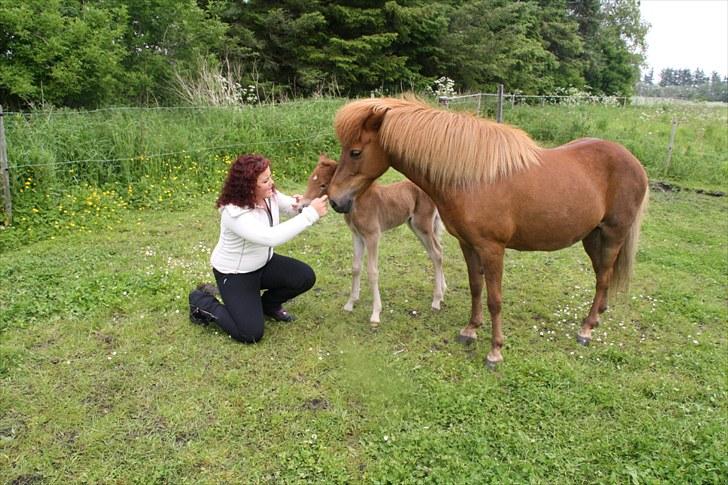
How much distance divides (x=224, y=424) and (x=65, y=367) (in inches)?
56.5

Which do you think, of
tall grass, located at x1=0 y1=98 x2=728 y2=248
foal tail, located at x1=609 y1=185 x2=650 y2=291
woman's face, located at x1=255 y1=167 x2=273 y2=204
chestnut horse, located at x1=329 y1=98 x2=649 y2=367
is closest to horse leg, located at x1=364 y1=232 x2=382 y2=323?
chestnut horse, located at x1=329 y1=98 x2=649 y2=367

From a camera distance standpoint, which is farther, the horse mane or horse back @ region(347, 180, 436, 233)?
horse back @ region(347, 180, 436, 233)

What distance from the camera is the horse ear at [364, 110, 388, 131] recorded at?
321 cm

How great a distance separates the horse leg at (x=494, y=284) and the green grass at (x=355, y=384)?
0.15m

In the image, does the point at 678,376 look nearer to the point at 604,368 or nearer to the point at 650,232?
the point at 604,368

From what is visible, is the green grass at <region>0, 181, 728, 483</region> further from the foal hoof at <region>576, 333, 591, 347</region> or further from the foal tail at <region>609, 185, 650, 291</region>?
the foal tail at <region>609, 185, 650, 291</region>

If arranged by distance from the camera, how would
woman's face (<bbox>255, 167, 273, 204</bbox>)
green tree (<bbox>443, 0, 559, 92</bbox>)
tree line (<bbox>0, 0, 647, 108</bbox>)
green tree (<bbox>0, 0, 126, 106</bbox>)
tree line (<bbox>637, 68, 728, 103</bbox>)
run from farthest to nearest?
tree line (<bbox>637, 68, 728, 103</bbox>) → green tree (<bbox>443, 0, 559, 92</bbox>) → tree line (<bbox>0, 0, 647, 108</bbox>) → green tree (<bbox>0, 0, 126, 106</bbox>) → woman's face (<bbox>255, 167, 273, 204</bbox>)

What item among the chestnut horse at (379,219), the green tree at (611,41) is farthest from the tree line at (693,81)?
the chestnut horse at (379,219)

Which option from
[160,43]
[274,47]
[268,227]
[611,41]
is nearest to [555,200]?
[268,227]

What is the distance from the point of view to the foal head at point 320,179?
12.7 ft

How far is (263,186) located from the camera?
359 centimetres

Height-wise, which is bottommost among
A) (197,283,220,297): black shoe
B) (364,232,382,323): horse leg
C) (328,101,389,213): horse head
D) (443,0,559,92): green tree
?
(197,283,220,297): black shoe

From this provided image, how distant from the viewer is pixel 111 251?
18.3ft

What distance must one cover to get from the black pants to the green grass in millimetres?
175
